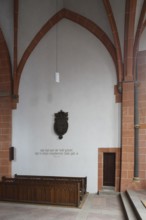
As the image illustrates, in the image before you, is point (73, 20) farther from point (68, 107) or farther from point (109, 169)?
point (109, 169)

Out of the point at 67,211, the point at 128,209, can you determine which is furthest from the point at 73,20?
the point at 128,209

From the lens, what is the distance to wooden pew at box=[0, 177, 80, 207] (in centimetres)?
592

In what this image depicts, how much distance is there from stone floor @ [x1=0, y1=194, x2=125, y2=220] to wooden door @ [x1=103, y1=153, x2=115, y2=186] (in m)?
1.00

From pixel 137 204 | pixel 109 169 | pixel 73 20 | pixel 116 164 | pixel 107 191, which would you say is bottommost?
pixel 107 191

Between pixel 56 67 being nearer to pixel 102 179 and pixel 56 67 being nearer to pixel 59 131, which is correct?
pixel 59 131

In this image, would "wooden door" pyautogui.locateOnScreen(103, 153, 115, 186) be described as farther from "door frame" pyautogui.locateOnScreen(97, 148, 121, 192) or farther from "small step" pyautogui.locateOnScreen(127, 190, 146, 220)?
"small step" pyautogui.locateOnScreen(127, 190, 146, 220)

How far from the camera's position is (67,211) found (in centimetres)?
545

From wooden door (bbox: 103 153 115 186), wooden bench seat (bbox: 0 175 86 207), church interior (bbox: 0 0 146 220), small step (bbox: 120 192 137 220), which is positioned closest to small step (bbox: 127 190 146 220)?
small step (bbox: 120 192 137 220)

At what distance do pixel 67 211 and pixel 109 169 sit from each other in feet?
7.85

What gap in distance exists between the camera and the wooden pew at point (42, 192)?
592cm

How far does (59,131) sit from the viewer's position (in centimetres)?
782

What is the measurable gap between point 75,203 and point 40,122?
3.22 meters

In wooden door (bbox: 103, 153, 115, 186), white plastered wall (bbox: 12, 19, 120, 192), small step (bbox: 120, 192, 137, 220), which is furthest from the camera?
white plastered wall (bbox: 12, 19, 120, 192)

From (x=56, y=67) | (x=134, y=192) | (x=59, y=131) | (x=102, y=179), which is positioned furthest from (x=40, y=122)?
(x=134, y=192)
